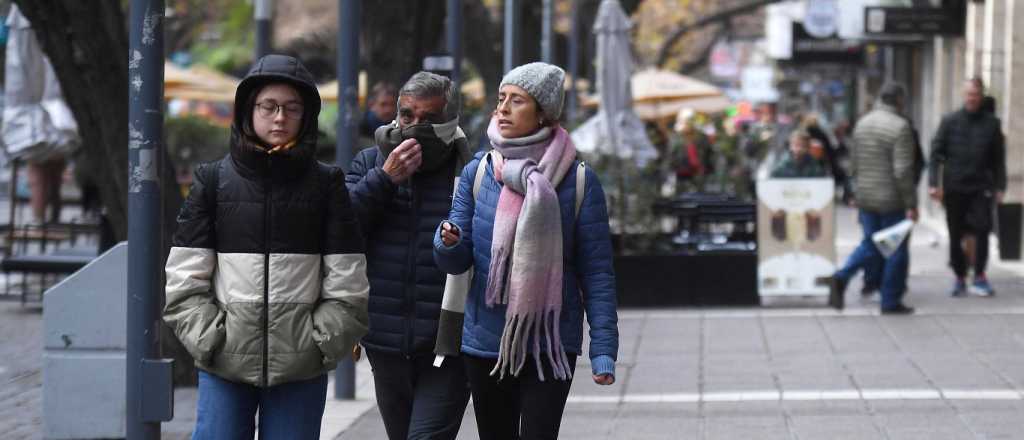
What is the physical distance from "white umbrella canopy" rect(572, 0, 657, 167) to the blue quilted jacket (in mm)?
12554

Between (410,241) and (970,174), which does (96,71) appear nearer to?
(410,241)

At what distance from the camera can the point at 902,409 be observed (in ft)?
27.9

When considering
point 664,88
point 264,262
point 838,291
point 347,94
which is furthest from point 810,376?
point 664,88

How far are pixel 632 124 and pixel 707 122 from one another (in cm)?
1267

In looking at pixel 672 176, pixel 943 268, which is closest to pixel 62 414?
pixel 943 268

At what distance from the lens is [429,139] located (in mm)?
5695

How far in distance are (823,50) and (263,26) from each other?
29975 mm

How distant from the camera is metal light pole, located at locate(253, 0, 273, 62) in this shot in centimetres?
1155

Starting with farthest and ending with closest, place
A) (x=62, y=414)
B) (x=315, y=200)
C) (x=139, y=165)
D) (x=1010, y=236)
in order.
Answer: (x=1010, y=236), (x=62, y=414), (x=139, y=165), (x=315, y=200)

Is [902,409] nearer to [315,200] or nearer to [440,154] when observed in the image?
[440,154]

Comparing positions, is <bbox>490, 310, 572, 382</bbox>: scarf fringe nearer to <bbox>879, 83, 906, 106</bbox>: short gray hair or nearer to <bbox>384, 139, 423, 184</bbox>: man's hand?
<bbox>384, 139, 423, 184</bbox>: man's hand

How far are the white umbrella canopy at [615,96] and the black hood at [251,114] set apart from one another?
12998mm

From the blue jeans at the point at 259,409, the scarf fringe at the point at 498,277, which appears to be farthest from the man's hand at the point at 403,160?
the blue jeans at the point at 259,409

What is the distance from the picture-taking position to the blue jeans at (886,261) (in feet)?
41.7
